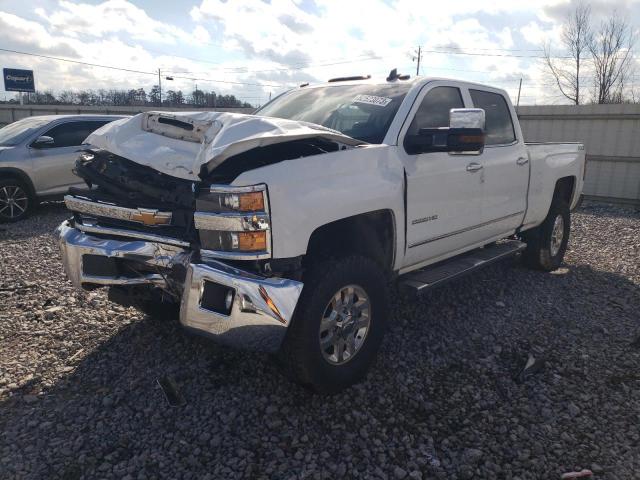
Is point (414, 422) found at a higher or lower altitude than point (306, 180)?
lower

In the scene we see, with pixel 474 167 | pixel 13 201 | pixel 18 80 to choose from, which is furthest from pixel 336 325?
pixel 18 80

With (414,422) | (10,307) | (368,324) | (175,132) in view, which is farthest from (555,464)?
(10,307)

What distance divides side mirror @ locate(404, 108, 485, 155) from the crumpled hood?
0.57 metres

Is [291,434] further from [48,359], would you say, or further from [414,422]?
[48,359]

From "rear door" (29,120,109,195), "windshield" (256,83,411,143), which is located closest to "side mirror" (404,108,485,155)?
"windshield" (256,83,411,143)

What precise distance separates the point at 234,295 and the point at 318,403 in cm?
94

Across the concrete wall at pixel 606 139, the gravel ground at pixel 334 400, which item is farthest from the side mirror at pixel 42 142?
the concrete wall at pixel 606 139

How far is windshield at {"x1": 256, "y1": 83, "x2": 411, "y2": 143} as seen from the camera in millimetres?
3697

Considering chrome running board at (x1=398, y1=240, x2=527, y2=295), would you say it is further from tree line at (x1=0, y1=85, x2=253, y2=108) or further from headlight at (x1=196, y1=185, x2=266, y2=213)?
tree line at (x1=0, y1=85, x2=253, y2=108)

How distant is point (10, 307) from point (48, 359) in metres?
1.26

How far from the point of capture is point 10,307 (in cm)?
445

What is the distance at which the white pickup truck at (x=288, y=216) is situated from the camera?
8.59ft

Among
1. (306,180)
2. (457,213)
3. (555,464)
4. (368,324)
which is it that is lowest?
(555,464)

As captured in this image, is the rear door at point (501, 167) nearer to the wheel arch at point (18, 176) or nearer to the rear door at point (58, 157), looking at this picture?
the rear door at point (58, 157)
